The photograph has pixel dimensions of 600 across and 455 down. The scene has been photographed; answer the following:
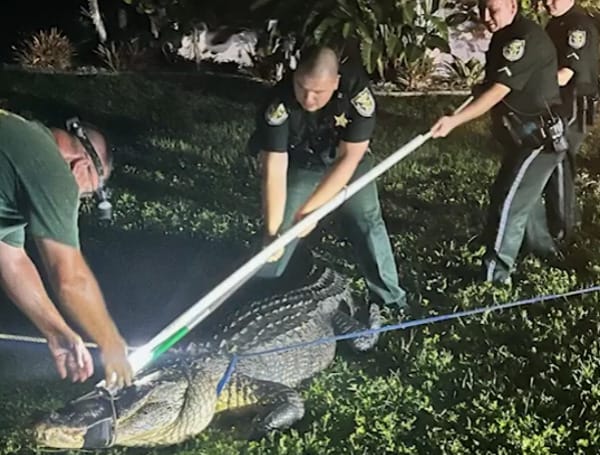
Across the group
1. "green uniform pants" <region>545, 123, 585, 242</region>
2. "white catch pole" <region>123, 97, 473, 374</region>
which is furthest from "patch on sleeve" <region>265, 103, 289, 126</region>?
"green uniform pants" <region>545, 123, 585, 242</region>

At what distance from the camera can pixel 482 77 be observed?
65.4 inches

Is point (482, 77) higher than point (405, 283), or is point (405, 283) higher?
point (482, 77)

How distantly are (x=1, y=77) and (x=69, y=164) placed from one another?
33cm

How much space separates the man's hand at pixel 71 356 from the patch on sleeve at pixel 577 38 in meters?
0.95

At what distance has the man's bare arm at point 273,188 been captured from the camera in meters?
1.55

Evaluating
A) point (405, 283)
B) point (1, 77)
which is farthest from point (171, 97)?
point (405, 283)

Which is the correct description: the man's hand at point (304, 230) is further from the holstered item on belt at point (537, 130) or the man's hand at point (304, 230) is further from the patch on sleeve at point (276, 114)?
the holstered item on belt at point (537, 130)

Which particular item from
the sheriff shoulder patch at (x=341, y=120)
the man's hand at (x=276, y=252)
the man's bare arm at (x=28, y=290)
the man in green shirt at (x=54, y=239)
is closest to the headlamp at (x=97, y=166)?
the man in green shirt at (x=54, y=239)

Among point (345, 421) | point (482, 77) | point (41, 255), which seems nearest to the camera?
point (41, 255)

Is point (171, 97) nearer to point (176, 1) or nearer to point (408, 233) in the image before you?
point (176, 1)

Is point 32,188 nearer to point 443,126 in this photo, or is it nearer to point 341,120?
point 341,120

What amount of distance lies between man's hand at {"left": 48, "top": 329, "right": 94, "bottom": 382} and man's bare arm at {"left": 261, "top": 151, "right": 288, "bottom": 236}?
0.34 metres

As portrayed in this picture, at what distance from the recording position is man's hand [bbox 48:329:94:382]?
4.83 feet

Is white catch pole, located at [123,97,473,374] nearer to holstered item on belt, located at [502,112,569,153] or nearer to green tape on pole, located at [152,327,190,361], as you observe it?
green tape on pole, located at [152,327,190,361]
